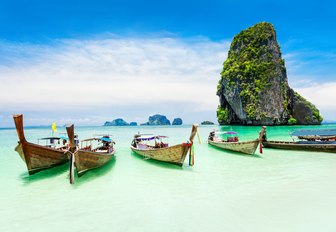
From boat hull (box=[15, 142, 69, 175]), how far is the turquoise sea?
21.2 inches

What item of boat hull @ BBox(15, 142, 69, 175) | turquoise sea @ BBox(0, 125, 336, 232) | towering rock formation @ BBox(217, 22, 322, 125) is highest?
towering rock formation @ BBox(217, 22, 322, 125)

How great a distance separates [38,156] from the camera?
10977mm

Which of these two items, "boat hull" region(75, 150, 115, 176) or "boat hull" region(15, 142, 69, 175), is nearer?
"boat hull" region(75, 150, 115, 176)

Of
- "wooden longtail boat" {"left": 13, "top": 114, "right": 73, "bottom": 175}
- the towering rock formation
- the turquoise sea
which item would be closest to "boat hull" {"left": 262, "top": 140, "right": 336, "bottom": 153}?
the turquoise sea

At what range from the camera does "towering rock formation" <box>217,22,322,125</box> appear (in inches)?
2421

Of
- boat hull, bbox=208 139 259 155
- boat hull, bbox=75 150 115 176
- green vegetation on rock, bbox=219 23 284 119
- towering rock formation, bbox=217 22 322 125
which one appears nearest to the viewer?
boat hull, bbox=75 150 115 176

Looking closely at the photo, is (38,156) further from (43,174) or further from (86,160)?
(86,160)

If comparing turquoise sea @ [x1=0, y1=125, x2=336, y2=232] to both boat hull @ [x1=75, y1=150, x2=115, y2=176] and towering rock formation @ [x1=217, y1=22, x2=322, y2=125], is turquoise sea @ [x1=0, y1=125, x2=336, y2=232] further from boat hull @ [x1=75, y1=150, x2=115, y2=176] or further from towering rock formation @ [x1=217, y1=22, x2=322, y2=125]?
towering rock formation @ [x1=217, y1=22, x2=322, y2=125]

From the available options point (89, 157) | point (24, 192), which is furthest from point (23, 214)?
point (89, 157)

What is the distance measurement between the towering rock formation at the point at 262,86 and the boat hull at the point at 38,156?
2304 inches

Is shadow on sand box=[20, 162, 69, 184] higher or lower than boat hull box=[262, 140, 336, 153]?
lower

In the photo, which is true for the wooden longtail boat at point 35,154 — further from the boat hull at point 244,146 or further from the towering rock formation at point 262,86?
the towering rock formation at point 262,86

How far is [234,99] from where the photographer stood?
65.4 metres

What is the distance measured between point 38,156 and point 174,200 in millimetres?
7912
